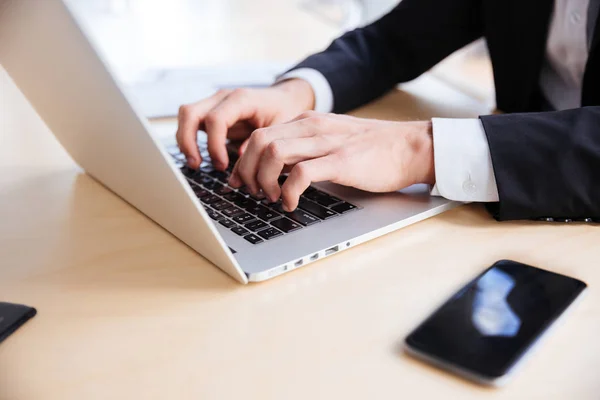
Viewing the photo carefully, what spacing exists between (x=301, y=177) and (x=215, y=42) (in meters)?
0.96

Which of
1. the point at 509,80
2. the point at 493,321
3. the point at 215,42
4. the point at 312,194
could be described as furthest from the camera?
the point at 215,42

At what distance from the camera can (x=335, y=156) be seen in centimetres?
64

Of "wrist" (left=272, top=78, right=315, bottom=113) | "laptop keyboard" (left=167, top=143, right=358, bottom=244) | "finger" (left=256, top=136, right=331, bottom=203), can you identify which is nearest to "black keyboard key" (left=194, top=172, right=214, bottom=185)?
"laptop keyboard" (left=167, top=143, right=358, bottom=244)

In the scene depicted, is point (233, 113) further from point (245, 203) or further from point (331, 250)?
point (331, 250)

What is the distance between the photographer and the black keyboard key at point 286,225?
585 millimetres

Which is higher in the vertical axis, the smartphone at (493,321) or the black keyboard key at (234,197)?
the black keyboard key at (234,197)

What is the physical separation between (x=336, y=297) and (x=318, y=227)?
0.35ft

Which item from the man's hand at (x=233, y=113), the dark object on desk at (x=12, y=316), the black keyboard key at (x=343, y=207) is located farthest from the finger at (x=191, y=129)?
the dark object on desk at (x=12, y=316)

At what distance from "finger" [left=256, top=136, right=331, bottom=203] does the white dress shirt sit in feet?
0.44

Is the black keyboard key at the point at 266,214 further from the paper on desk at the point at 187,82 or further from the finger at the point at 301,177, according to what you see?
the paper on desk at the point at 187,82

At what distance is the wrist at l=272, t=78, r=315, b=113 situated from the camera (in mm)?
895

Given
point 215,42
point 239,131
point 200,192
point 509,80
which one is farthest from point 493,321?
point 215,42

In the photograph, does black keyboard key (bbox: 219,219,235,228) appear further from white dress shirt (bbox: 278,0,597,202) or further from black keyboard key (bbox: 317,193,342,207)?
white dress shirt (bbox: 278,0,597,202)

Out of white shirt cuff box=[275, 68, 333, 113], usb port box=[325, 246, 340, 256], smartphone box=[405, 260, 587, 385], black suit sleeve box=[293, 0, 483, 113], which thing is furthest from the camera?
black suit sleeve box=[293, 0, 483, 113]
